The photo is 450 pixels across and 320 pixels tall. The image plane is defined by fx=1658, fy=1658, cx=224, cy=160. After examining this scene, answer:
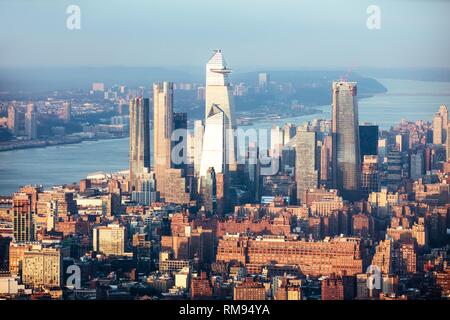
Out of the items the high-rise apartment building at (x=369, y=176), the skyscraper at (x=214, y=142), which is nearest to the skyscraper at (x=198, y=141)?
the skyscraper at (x=214, y=142)

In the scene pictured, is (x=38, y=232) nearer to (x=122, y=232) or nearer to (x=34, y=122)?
(x=122, y=232)

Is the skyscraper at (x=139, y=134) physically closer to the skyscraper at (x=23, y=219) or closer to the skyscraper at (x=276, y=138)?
the skyscraper at (x=276, y=138)

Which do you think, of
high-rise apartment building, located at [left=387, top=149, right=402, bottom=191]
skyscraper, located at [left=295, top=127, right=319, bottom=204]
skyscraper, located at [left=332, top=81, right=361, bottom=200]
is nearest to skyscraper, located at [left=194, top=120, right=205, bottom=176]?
skyscraper, located at [left=295, top=127, right=319, bottom=204]

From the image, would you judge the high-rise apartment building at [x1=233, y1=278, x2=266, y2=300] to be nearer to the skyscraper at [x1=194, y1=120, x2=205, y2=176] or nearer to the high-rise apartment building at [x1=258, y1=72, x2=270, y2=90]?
the high-rise apartment building at [x1=258, y1=72, x2=270, y2=90]

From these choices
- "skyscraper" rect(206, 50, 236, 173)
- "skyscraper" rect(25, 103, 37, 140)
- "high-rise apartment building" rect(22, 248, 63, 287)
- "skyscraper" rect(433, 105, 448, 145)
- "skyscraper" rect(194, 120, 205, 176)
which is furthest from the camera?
"skyscraper" rect(194, 120, 205, 176)

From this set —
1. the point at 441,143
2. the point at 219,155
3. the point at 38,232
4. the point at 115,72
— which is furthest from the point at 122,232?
the point at 441,143

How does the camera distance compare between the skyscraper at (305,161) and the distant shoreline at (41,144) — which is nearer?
the distant shoreline at (41,144)
